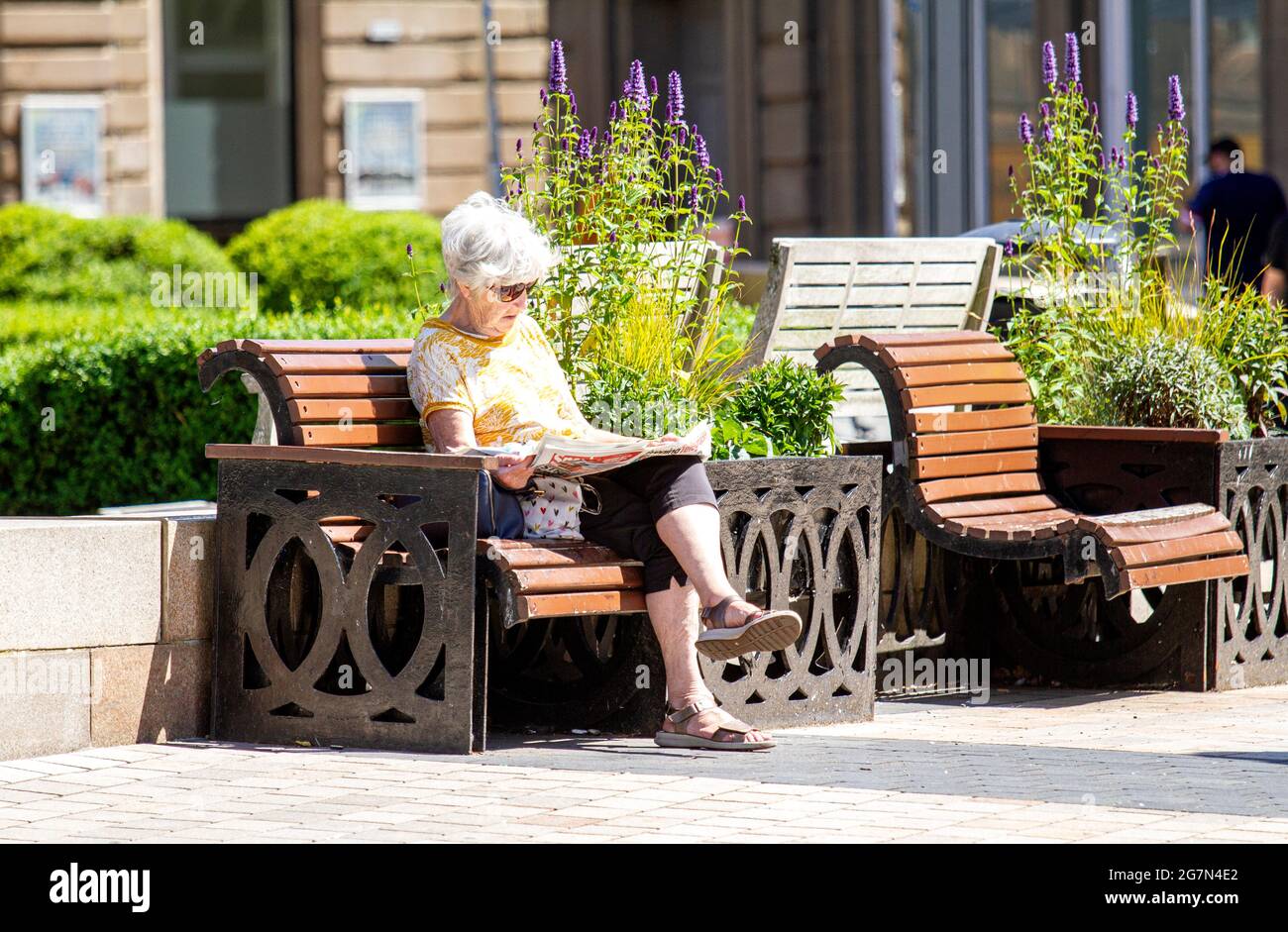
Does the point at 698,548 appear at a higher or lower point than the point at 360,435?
lower

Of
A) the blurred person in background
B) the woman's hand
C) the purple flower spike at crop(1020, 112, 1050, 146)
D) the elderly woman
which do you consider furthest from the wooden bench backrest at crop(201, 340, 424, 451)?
the blurred person in background

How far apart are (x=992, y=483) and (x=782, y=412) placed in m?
0.82

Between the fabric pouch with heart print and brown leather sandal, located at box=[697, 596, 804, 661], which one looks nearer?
brown leather sandal, located at box=[697, 596, 804, 661]

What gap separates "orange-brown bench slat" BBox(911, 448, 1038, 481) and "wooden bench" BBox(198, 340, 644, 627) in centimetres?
139

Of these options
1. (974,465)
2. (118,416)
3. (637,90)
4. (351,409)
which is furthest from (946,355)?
(118,416)

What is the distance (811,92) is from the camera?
62.3 feet

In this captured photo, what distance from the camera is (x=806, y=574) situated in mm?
6383

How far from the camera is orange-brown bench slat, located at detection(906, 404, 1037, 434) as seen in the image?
6.83 meters

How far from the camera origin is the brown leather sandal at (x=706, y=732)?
5812 millimetres

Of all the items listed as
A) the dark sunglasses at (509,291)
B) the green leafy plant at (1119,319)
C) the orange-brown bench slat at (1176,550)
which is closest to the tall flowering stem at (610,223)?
the dark sunglasses at (509,291)

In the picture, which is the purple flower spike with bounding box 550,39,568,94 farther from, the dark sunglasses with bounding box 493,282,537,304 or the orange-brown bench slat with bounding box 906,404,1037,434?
the orange-brown bench slat with bounding box 906,404,1037,434

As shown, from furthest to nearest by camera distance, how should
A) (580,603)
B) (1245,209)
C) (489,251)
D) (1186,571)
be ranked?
1. (1245,209)
2. (1186,571)
3. (489,251)
4. (580,603)

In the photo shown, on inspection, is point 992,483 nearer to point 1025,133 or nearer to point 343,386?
point 1025,133
